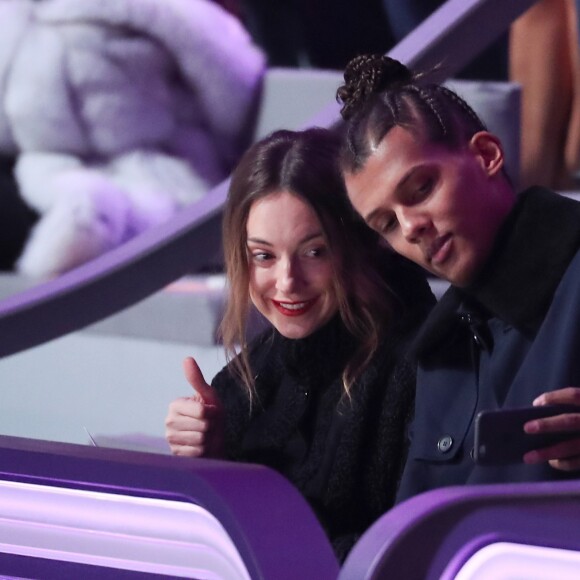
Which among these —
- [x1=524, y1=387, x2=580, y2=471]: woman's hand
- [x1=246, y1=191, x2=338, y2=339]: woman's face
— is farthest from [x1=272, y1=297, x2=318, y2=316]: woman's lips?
[x1=524, y1=387, x2=580, y2=471]: woman's hand

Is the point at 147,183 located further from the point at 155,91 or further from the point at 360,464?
the point at 360,464

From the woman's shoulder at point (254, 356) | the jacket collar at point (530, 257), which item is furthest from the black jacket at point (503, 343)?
the woman's shoulder at point (254, 356)

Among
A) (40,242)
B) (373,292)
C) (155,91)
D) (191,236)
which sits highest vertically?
(373,292)

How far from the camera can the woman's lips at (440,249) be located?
0.88 m

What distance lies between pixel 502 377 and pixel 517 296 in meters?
0.07

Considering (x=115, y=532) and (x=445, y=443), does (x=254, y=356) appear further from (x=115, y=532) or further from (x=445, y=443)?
(x=115, y=532)

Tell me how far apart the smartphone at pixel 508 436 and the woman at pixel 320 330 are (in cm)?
38

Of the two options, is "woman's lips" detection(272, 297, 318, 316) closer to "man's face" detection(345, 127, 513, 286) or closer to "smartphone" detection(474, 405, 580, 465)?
"man's face" detection(345, 127, 513, 286)

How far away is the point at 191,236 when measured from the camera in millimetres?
1646

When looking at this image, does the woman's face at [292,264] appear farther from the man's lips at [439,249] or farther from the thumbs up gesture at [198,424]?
→ the man's lips at [439,249]

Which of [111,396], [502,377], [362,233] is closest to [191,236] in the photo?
[111,396]

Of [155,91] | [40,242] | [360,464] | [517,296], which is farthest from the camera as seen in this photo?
[155,91]

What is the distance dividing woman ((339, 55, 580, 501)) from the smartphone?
14 centimetres

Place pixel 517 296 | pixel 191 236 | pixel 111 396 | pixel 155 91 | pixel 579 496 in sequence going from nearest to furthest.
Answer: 1. pixel 579 496
2. pixel 517 296
3. pixel 191 236
4. pixel 111 396
5. pixel 155 91
